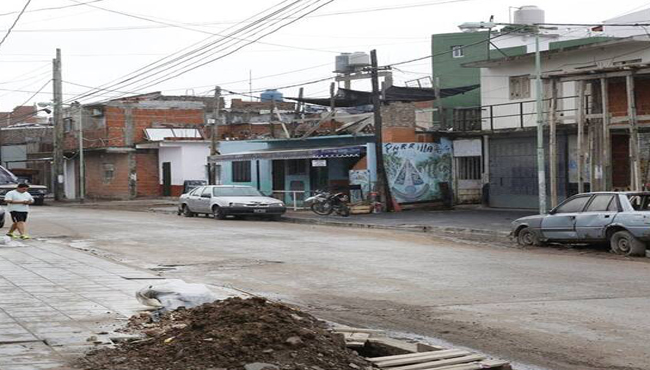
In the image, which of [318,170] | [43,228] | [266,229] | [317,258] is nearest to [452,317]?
[317,258]

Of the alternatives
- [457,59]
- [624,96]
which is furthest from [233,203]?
[457,59]

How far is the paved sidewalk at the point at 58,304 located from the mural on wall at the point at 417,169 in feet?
63.3

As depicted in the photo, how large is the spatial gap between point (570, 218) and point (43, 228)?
17093 mm

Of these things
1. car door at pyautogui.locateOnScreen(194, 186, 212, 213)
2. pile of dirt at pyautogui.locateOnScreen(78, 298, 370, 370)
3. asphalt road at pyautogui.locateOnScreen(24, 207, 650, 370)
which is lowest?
asphalt road at pyautogui.locateOnScreen(24, 207, 650, 370)

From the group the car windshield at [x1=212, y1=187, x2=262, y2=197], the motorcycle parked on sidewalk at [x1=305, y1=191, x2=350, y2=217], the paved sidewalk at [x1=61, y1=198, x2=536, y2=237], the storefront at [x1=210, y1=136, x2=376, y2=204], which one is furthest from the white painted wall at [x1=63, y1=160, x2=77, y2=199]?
the motorcycle parked on sidewalk at [x1=305, y1=191, x2=350, y2=217]

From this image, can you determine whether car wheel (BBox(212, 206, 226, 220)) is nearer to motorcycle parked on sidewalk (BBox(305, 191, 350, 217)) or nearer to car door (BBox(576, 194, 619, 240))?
motorcycle parked on sidewalk (BBox(305, 191, 350, 217))

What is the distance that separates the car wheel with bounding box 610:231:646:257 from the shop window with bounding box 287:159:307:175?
888 inches

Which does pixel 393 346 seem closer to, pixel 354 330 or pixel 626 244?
pixel 354 330

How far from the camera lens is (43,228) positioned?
27.0 metres

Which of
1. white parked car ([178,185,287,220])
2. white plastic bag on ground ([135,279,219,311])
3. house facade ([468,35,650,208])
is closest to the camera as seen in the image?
white plastic bag on ground ([135,279,219,311])

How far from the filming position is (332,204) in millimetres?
32625

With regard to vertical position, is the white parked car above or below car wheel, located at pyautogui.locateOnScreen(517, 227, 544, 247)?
above

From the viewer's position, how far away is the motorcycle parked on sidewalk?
32344 mm

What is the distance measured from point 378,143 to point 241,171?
1191 centimetres
